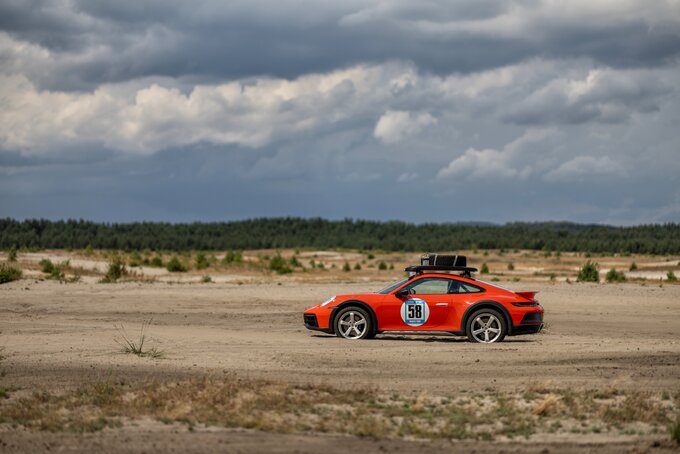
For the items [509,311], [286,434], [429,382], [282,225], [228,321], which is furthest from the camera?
[282,225]

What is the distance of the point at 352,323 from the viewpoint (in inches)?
749

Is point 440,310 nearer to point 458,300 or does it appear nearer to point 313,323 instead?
point 458,300

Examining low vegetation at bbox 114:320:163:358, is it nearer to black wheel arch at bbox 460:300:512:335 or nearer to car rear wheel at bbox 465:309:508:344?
black wheel arch at bbox 460:300:512:335

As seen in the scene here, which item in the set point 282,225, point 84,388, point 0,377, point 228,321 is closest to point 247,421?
point 84,388

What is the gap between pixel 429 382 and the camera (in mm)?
13492

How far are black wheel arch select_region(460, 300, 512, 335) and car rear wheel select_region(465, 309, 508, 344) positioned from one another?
2.2 inches

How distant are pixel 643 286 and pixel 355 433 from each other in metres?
28.2

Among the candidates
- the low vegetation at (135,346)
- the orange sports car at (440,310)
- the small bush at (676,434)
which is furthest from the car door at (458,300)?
the small bush at (676,434)

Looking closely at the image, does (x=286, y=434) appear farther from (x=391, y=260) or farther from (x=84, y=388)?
(x=391, y=260)

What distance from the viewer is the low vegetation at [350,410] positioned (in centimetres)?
1035

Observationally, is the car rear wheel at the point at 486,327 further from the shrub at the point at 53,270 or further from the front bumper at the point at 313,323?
the shrub at the point at 53,270

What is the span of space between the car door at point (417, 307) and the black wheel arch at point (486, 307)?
15.2 inches

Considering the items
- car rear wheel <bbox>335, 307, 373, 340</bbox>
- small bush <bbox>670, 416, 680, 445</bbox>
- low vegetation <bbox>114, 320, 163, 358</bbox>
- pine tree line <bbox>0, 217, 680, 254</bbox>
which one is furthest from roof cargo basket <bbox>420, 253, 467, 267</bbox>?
pine tree line <bbox>0, 217, 680, 254</bbox>

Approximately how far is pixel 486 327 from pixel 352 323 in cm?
265
